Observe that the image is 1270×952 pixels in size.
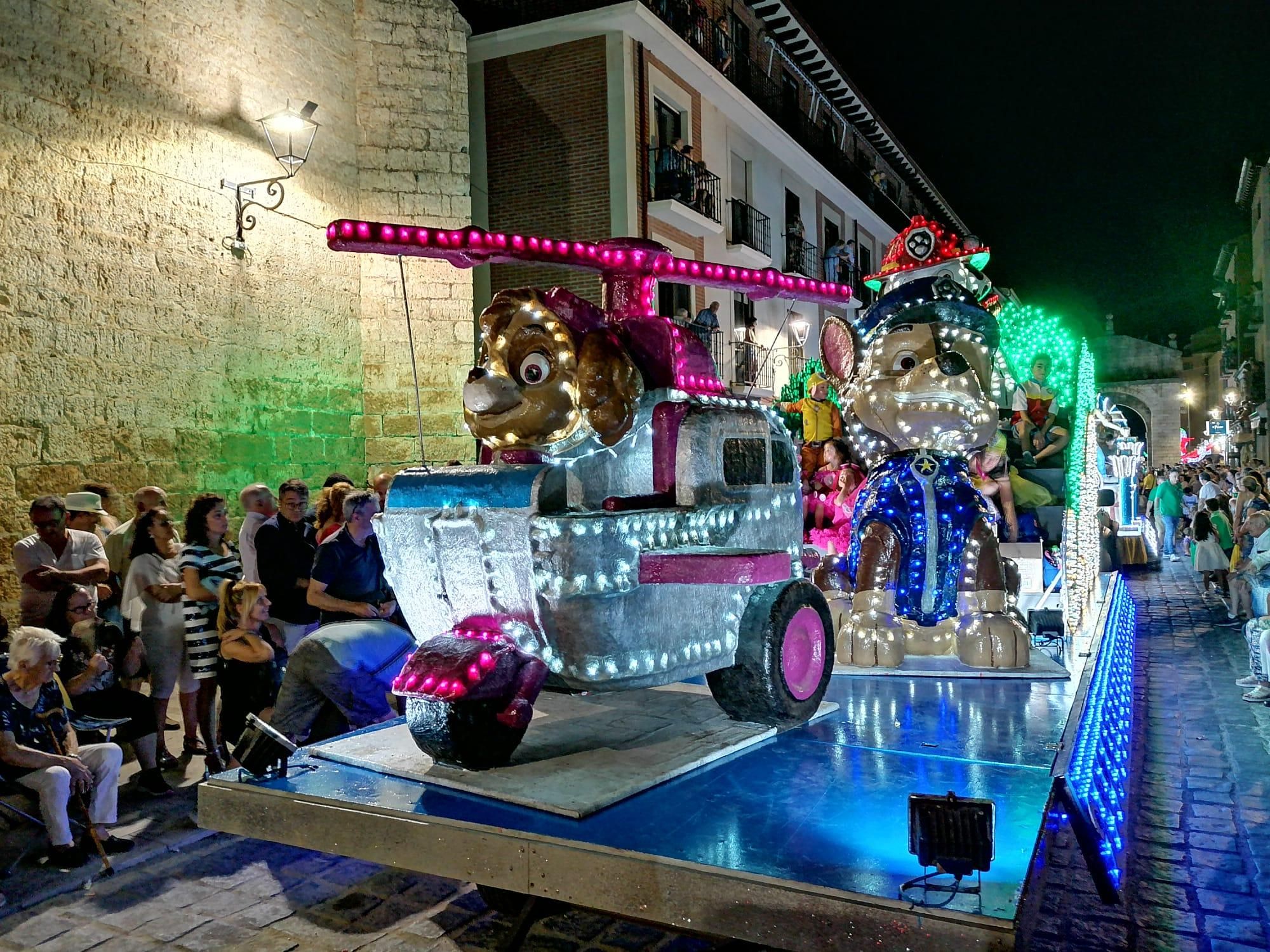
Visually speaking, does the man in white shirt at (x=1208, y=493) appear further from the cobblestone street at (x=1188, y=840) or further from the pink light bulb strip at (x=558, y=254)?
the pink light bulb strip at (x=558, y=254)

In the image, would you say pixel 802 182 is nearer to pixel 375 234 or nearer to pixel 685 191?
pixel 685 191

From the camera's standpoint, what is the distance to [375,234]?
3598mm

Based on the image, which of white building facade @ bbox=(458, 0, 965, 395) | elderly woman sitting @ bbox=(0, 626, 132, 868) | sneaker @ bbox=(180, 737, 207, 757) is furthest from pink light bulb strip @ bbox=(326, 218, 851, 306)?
white building facade @ bbox=(458, 0, 965, 395)

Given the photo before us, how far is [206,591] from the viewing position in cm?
573

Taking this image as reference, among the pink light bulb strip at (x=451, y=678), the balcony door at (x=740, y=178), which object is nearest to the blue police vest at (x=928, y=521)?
the pink light bulb strip at (x=451, y=678)

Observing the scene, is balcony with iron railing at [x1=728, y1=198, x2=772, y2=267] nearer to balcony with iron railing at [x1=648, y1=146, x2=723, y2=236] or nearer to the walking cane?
balcony with iron railing at [x1=648, y1=146, x2=723, y2=236]

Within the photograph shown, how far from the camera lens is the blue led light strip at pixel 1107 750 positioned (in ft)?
10.6

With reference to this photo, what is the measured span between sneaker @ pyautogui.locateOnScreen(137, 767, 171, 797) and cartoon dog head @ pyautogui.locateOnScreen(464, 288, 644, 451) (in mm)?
3248

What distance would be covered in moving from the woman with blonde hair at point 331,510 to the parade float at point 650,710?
279 cm

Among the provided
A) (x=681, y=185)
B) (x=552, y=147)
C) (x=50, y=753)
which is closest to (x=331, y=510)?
(x=50, y=753)

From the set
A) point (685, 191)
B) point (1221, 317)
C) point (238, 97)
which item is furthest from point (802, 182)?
point (1221, 317)

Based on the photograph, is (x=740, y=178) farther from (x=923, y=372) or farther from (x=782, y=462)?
(x=782, y=462)

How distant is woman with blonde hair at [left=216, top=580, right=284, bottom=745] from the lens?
5.34m

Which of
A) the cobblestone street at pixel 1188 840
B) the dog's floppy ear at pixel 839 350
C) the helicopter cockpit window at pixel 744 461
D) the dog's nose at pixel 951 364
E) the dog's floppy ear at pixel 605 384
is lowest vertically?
the cobblestone street at pixel 1188 840
